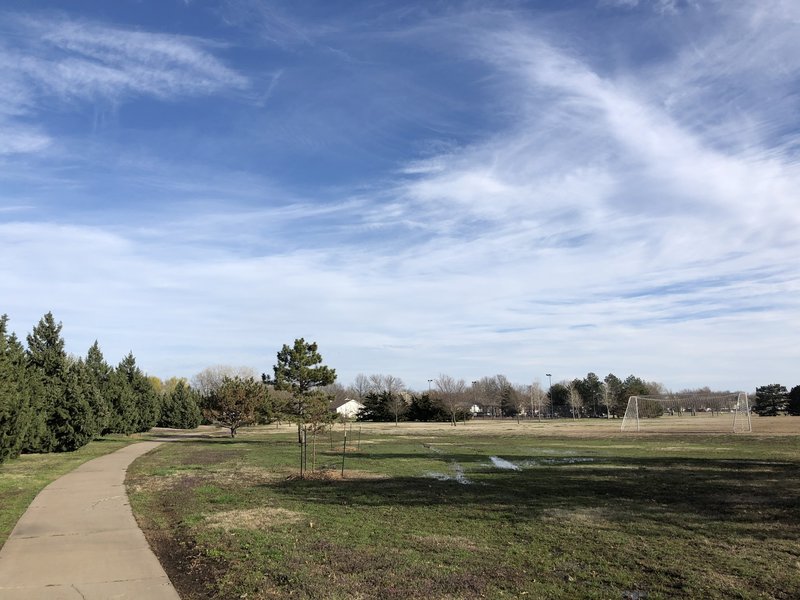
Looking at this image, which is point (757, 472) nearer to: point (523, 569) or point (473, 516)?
point (473, 516)

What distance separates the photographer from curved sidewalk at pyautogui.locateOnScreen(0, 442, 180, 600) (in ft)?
19.2

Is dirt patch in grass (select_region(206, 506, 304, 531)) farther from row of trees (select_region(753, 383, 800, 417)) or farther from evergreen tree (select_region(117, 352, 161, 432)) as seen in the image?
row of trees (select_region(753, 383, 800, 417))

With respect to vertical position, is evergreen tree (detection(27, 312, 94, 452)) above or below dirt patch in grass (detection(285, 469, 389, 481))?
above

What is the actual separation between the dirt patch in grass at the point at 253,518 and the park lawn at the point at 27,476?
302 centimetres

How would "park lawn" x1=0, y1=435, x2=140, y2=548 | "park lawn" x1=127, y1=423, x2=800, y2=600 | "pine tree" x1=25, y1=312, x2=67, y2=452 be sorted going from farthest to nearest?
"pine tree" x1=25, y1=312, x2=67, y2=452 → "park lawn" x1=0, y1=435, x2=140, y2=548 → "park lawn" x1=127, y1=423, x2=800, y2=600

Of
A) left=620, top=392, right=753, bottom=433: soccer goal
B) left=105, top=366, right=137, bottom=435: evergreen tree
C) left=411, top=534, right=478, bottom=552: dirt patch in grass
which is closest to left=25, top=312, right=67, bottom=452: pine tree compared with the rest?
left=105, top=366, right=137, bottom=435: evergreen tree

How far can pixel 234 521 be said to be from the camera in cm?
943

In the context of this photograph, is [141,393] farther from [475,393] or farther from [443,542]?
[475,393]

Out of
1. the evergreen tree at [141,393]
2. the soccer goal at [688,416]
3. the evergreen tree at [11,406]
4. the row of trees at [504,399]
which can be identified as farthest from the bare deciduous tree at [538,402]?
the evergreen tree at [11,406]

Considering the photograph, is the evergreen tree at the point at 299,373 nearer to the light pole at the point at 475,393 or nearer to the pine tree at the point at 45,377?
the pine tree at the point at 45,377

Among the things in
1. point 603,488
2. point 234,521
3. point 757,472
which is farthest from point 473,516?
point 757,472

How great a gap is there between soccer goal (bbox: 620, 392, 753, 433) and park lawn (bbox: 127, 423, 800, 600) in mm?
35058

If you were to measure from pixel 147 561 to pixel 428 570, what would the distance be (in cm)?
353

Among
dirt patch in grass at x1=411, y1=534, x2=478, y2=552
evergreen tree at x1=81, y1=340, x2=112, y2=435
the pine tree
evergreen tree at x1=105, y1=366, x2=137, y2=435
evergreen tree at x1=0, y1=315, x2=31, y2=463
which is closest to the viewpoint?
dirt patch in grass at x1=411, y1=534, x2=478, y2=552
